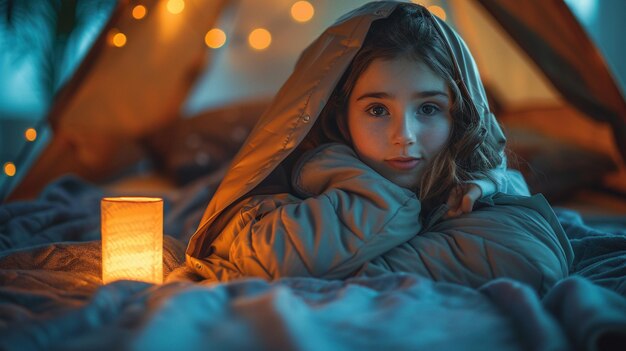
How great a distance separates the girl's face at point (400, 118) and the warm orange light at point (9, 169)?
1.45m

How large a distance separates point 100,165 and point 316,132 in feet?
5.14

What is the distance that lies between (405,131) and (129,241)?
0.55 m

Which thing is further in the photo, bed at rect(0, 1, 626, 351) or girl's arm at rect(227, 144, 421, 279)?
girl's arm at rect(227, 144, 421, 279)

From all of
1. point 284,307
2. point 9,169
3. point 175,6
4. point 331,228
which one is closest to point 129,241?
point 331,228

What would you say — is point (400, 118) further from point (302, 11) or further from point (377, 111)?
point (302, 11)

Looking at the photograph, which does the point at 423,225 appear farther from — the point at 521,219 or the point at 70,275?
the point at 70,275

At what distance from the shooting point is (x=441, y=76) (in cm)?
111

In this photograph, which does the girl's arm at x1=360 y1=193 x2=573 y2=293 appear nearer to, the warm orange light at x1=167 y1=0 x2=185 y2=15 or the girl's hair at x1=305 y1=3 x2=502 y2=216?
the girl's hair at x1=305 y1=3 x2=502 y2=216

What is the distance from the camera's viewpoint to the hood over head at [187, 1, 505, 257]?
112 centimetres

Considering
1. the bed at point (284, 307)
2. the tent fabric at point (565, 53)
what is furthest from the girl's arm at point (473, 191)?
the tent fabric at point (565, 53)

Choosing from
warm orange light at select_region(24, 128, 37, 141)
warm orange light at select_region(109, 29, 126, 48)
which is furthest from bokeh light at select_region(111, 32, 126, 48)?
warm orange light at select_region(24, 128, 37, 141)

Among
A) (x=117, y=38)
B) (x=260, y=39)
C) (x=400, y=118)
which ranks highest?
(x=117, y=38)

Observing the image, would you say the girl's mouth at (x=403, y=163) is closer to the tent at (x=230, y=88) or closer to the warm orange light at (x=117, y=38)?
the tent at (x=230, y=88)

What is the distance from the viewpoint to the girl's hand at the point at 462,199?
1.04 meters
